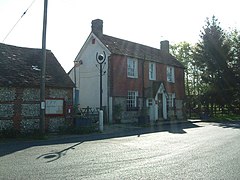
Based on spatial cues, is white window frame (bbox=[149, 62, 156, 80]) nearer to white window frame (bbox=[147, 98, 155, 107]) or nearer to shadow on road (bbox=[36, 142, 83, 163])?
white window frame (bbox=[147, 98, 155, 107])

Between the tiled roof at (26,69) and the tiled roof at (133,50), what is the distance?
641cm

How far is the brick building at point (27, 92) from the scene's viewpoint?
16.4m

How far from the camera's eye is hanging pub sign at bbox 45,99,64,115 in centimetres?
1812

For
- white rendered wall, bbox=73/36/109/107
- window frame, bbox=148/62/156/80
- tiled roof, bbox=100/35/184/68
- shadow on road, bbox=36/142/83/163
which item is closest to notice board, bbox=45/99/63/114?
white rendered wall, bbox=73/36/109/107

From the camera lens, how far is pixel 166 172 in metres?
7.01

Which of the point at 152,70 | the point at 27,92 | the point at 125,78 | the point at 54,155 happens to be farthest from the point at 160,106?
the point at 54,155

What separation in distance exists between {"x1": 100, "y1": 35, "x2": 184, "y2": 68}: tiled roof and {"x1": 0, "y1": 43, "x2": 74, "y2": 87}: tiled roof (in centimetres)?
641

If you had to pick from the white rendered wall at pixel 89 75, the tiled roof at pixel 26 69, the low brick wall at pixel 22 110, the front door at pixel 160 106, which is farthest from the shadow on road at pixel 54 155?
the front door at pixel 160 106

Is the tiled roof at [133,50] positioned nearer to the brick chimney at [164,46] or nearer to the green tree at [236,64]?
the brick chimney at [164,46]

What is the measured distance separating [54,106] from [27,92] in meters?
2.09

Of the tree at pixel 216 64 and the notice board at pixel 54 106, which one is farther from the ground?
the tree at pixel 216 64

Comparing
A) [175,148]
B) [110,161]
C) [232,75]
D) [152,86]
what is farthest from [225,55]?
[110,161]

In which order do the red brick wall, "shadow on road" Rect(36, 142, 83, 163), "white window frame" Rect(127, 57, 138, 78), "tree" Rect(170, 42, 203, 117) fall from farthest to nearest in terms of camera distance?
"tree" Rect(170, 42, 203, 117) < "white window frame" Rect(127, 57, 138, 78) < the red brick wall < "shadow on road" Rect(36, 142, 83, 163)

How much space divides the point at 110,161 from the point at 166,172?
2.08 meters
